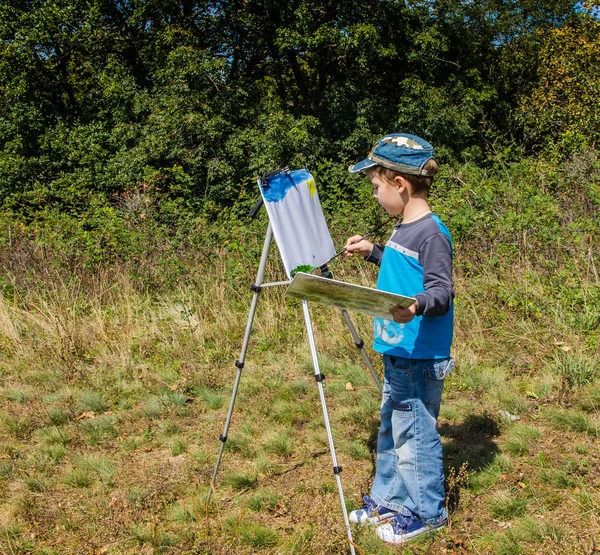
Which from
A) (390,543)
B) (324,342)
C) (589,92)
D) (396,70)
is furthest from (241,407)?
(396,70)

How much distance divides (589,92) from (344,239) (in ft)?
32.8

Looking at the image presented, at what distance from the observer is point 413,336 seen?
2.54m

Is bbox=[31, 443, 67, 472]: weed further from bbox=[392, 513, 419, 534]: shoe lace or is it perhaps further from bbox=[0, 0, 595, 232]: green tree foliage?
bbox=[0, 0, 595, 232]: green tree foliage

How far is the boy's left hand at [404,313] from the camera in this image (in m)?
2.23

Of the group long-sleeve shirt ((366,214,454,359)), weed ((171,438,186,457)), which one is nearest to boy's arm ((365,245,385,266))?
long-sleeve shirt ((366,214,454,359))

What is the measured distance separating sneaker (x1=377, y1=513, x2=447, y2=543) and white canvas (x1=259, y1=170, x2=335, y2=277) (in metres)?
1.27

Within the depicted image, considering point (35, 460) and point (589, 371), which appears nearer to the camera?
point (35, 460)

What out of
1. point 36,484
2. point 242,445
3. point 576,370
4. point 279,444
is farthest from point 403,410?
point 36,484

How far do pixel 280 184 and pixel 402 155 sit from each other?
87 cm

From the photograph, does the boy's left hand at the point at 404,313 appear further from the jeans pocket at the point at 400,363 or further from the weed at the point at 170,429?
the weed at the point at 170,429

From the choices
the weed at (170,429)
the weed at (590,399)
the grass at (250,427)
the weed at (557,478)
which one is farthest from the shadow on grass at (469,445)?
the weed at (170,429)

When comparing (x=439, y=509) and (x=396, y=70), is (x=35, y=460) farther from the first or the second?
(x=396, y=70)

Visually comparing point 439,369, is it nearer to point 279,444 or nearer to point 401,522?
point 401,522

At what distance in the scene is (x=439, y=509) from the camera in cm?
275
